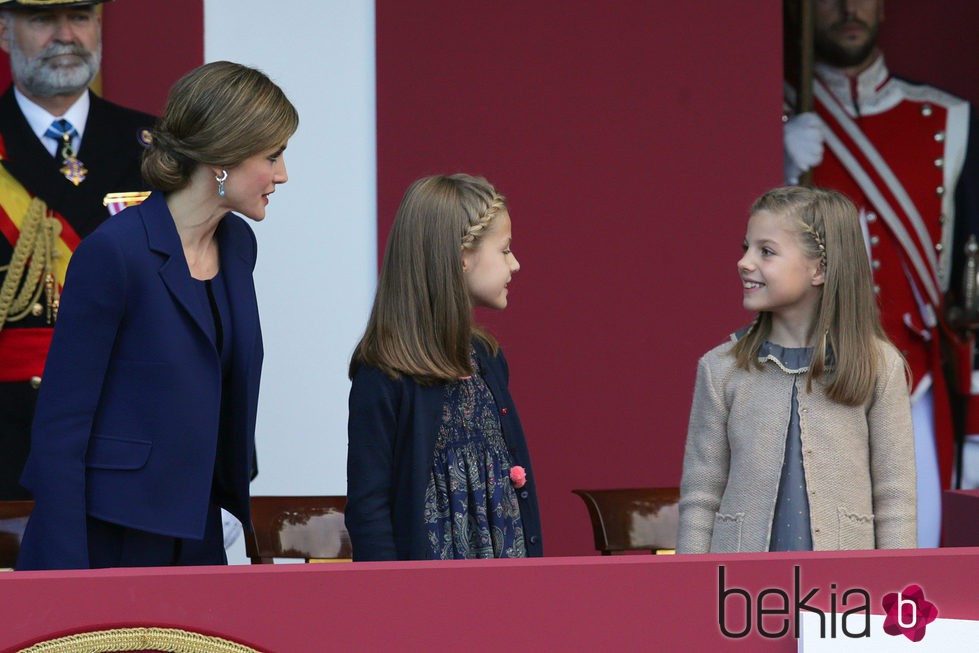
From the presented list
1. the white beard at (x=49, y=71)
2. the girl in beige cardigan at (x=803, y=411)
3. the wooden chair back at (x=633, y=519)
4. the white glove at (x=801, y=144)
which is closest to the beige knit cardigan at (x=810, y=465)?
the girl in beige cardigan at (x=803, y=411)

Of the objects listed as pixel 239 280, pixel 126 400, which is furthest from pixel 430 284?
pixel 126 400

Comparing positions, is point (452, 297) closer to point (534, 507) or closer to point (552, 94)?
point (534, 507)

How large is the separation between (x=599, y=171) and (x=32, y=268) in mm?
1673

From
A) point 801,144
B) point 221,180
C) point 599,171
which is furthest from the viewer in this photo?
point 801,144

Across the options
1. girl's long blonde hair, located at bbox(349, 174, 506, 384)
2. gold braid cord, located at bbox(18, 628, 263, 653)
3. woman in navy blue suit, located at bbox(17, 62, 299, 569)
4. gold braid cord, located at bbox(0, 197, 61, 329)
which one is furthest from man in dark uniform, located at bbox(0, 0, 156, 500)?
gold braid cord, located at bbox(18, 628, 263, 653)

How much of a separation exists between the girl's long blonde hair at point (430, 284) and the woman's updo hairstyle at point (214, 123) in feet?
1.66

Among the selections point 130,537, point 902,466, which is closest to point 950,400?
point 902,466

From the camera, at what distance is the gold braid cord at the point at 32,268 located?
3564 mm

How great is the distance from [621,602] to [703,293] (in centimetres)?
298

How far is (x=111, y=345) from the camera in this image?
198 centimetres

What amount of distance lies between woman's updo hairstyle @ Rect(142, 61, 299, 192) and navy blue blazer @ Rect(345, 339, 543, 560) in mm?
523

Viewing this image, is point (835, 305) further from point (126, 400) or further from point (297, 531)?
point (126, 400)

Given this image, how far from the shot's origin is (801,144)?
15.9 ft

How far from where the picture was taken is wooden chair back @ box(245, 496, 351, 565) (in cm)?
284
